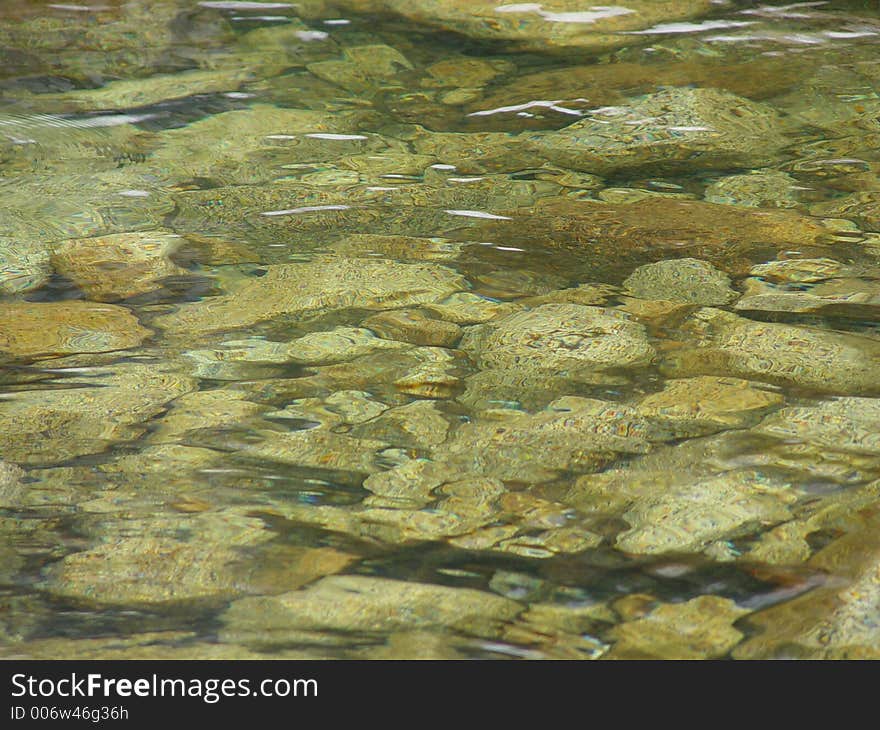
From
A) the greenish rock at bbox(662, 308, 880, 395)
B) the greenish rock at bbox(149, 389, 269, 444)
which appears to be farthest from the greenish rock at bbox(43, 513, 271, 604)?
the greenish rock at bbox(662, 308, 880, 395)

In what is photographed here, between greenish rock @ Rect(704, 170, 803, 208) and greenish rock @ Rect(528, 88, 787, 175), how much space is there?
0.34 feet

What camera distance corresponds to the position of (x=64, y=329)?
7.90 feet

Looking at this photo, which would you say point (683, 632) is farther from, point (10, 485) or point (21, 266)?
point (21, 266)

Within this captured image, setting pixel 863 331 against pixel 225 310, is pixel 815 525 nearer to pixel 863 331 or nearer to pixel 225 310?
pixel 863 331

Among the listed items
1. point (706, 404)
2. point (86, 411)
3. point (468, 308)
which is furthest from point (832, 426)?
point (86, 411)

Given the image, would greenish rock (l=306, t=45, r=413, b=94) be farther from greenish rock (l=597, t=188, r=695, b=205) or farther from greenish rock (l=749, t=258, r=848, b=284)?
greenish rock (l=749, t=258, r=848, b=284)

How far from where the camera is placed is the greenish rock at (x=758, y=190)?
303cm

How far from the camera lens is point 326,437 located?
1.99m

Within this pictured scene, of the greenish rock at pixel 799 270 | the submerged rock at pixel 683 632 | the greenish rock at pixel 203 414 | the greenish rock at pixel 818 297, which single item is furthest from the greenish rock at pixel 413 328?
the submerged rock at pixel 683 632

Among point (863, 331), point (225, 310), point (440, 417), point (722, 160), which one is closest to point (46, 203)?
point (225, 310)

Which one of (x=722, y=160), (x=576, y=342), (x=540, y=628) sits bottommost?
(x=540, y=628)

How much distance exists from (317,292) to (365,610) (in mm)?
1233

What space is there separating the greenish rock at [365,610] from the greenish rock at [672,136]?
2065 mm

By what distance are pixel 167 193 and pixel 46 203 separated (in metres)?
0.36
